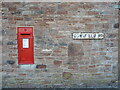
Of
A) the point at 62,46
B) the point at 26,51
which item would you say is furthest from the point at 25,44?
the point at 62,46

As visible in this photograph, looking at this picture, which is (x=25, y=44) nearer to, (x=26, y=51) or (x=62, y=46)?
(x=26, y=51)

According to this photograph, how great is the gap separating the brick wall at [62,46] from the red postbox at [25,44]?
0.41ft

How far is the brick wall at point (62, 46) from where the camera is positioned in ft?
18.7

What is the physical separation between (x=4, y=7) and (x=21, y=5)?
1.58 ft

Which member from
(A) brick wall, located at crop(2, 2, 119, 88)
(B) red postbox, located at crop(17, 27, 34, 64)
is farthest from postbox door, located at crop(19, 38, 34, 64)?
(A) brick wall, located at crop(2, 2, 119, 88)

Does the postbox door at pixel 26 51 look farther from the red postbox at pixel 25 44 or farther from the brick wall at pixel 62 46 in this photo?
the brick wall at pixel 62 46

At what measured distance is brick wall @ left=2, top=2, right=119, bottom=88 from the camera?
18.7ft

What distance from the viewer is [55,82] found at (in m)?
5.96

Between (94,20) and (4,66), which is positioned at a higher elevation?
(94,20)

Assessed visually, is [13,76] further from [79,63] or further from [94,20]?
[94,20]

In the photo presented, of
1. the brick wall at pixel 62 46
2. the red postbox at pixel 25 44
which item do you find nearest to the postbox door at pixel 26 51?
the red postbox at pixel 25 44

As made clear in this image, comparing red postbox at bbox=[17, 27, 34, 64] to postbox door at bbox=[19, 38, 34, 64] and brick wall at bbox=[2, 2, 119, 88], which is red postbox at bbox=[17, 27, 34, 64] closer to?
postbox door at bbox=[19, 38, 34, 64]

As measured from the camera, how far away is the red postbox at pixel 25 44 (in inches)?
224

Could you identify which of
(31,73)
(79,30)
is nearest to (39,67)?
(31,73)
